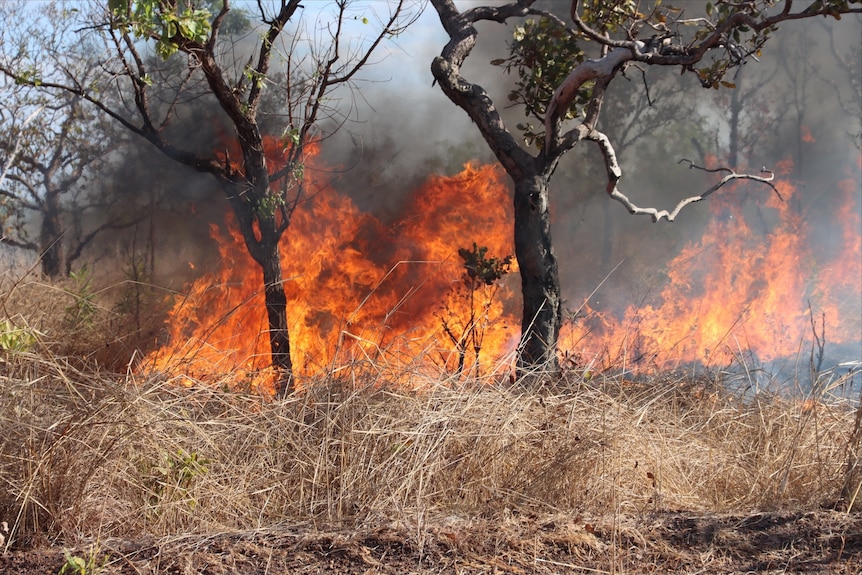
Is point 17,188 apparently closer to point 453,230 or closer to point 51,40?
point 51,40

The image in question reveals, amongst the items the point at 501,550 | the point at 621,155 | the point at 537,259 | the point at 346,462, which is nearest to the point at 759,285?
the point at 621,155

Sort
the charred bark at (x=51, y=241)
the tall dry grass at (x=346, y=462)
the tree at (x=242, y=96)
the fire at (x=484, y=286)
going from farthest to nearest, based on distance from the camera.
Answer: the charred bark at (x=51, y=241) → the fire at (x=484, y=286) → the tree at (x=242, y=96) → the tall dry grass at (x=346, y=462)

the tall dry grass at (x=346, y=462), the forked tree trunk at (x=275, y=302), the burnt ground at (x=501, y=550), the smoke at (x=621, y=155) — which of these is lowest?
the burnt ground at (x=501, y=550)

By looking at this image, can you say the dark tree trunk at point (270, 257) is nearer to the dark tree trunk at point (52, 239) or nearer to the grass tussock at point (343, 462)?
the grass tussock at point (343, 462)

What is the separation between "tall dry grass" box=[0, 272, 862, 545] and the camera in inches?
138

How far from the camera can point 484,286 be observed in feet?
35.2

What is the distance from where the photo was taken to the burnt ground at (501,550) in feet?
9.79

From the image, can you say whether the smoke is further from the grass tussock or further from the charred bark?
the grass tussock

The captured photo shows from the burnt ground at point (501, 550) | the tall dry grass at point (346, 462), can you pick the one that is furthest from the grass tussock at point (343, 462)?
the burnt ground at point (501, 550)

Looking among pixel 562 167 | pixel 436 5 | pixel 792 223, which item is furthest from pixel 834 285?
pixel 436 5

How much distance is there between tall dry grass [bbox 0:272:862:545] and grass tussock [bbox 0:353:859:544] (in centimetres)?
1

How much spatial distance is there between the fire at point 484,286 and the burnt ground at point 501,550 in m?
5.95

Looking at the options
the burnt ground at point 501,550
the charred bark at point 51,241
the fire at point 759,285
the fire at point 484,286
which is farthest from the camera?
the fire at point 759,285

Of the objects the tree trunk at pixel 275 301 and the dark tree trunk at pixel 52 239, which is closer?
the tree trunk at pixel 275 301
